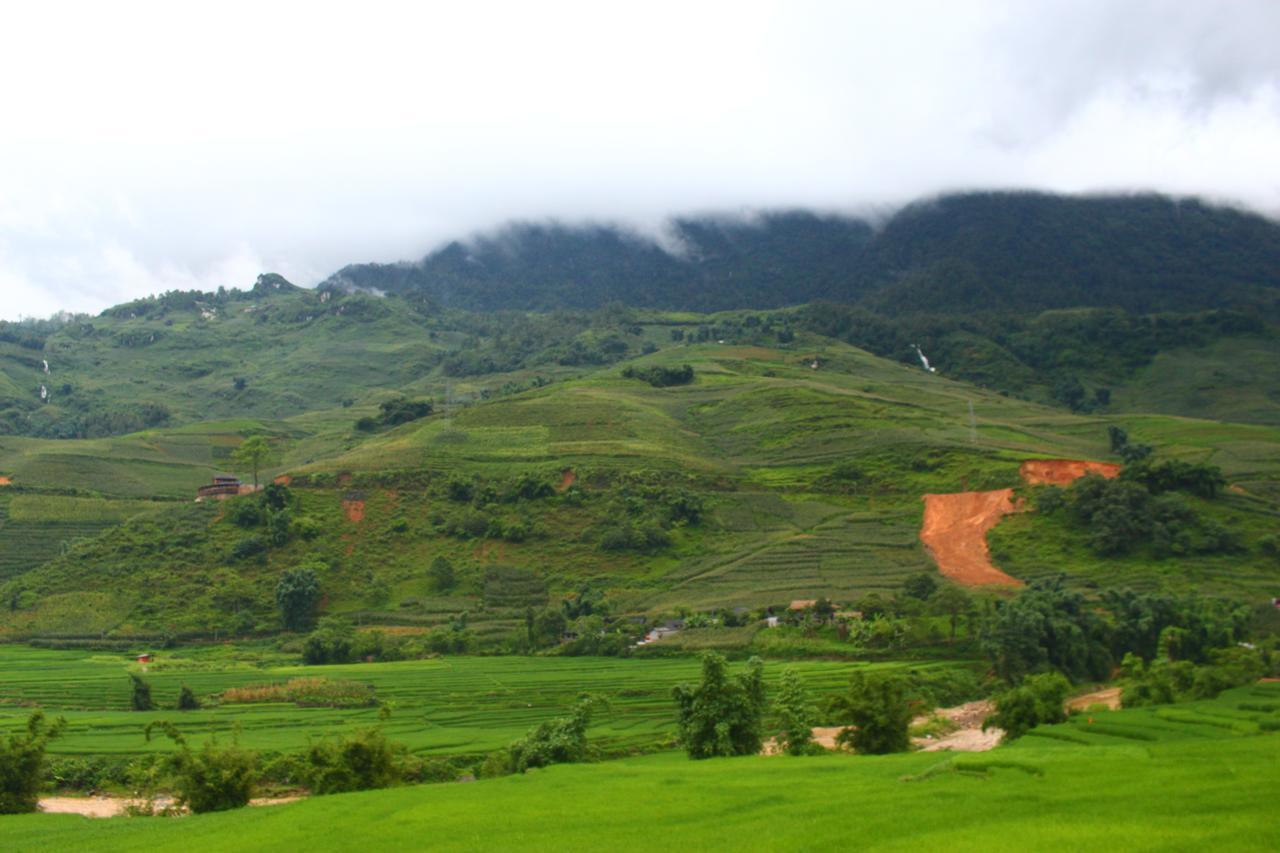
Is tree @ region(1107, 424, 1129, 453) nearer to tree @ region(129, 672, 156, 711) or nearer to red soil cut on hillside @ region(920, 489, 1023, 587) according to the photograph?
red soil cut on hillside @ region(920, 489, 1023, 587)

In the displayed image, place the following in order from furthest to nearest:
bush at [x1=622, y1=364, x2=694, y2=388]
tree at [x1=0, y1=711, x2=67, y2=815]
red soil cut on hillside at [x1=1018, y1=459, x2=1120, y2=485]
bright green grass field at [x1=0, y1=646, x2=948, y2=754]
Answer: bush at [x1=622, y1=364, x2=694, y2=388] → red soil cut on hillside at [x1=1018, y1=459, x2=1120, y2=485] → bright green grass field at [x1=0, y1=646, x2=948, y2=754] → tree at [x1=0, y1=711, x2=67, y2=815]

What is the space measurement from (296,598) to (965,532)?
48405mm

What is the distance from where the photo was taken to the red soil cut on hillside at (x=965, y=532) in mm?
70062

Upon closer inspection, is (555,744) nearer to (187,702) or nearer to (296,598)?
(187,702)

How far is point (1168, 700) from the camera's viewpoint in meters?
39.6

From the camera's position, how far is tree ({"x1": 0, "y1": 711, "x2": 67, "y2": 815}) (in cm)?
3212

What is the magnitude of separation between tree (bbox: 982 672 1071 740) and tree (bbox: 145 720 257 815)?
83.5ft

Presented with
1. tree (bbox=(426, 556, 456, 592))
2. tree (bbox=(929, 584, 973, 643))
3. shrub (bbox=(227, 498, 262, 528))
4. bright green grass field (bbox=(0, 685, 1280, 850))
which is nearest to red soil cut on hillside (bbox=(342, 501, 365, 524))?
shrub (bbox=(227, 498, 262, 528))

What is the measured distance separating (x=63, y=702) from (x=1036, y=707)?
152 feet

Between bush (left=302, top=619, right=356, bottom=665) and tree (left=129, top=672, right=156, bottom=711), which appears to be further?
bush (left=302, top=619, right=356, bottom=665)

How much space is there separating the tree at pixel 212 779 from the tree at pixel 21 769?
483 centimetres

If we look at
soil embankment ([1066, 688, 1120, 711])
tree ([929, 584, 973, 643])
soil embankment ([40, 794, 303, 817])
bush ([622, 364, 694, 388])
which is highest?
bush ([622, 364, 694, 388])

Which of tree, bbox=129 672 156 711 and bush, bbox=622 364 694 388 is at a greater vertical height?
bush, bbox=622 364 694 388

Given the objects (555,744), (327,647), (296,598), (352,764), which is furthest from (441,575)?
(352,764)
